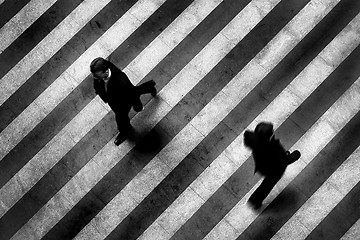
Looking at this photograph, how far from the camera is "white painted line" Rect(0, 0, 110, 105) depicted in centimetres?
913

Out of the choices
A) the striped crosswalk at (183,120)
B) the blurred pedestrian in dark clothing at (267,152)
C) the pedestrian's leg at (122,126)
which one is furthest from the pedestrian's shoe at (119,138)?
the blurred pedestrian in dark clothing at (267,152)

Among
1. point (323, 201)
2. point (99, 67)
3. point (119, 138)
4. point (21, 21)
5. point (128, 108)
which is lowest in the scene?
point (323, 201)

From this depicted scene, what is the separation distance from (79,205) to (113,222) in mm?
704

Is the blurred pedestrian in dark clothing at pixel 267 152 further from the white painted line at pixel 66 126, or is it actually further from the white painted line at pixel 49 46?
the white painted line at pixel 49 46

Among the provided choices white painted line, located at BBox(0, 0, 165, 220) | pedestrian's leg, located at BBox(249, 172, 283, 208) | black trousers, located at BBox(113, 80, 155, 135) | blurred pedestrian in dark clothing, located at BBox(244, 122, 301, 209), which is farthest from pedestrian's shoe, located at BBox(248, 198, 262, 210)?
white painted line, located at BBox(0, 0, 165, 220)

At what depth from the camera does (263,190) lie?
756 cm

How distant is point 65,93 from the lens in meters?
8.96

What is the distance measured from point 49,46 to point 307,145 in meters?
5.25

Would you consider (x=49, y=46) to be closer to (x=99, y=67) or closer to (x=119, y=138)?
(x=119, y=138)

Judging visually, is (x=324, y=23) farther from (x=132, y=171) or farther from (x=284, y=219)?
(x=132, y=171)

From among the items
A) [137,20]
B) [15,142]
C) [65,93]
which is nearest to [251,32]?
[137,20]

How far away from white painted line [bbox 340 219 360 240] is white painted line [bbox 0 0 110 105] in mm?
6144

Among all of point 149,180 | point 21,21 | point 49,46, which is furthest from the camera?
point 21,21

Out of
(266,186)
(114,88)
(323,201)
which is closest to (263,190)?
(266,186)
